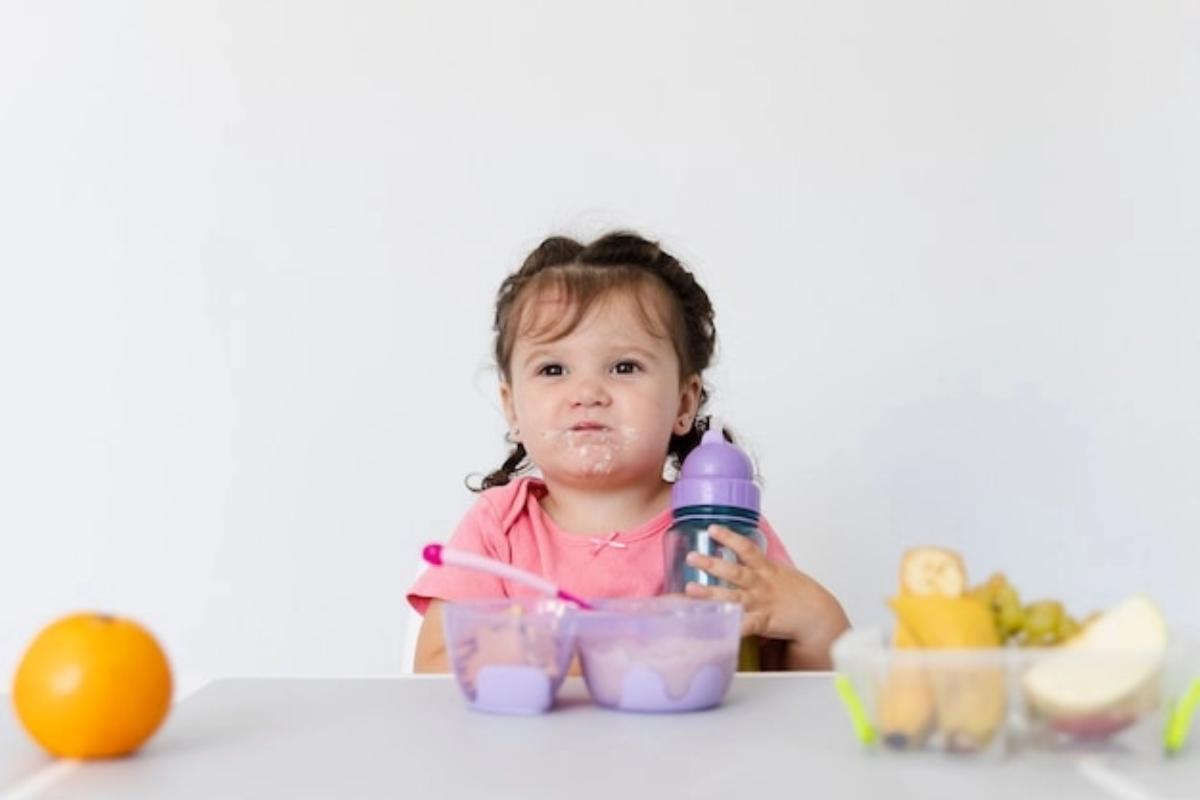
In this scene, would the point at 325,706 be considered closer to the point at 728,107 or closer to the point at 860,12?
the point at 728,107

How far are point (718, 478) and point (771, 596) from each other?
142mm

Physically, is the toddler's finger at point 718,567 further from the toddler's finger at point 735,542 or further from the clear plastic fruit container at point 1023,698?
the clear plastic fruit container at point 1023,698

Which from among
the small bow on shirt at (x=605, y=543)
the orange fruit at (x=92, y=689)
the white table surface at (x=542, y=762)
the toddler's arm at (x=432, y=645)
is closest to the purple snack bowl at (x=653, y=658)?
the white table surface at (x=542, y=762)

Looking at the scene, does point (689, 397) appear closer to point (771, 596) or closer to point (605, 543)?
point (605, 543)

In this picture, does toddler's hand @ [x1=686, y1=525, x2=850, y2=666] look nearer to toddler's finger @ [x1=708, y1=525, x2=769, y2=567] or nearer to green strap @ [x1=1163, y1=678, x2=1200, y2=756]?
toddler's finger @ [x1=708, y1=525, x2=769, y2=567]

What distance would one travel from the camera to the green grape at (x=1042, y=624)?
0.77 m

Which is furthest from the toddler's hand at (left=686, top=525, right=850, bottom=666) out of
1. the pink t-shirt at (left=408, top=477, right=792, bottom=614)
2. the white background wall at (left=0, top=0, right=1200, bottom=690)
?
the white background wall at (left=0, top=0, right=1200, bottom=690)

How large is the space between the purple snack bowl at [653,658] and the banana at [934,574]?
136mm

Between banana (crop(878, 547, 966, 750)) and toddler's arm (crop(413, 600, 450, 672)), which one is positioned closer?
banana (crop(878, 547, 966, 750))

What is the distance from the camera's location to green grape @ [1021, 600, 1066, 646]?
77 centimetres

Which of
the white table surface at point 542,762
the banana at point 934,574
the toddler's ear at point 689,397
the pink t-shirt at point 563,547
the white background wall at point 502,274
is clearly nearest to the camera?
the white table surface at point 542,762

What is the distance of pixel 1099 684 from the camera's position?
73cm

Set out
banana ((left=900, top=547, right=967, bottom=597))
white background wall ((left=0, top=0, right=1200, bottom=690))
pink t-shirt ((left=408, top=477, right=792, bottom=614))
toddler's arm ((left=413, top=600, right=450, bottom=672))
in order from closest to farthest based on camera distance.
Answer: banana ((left=900, top=547, right=967, bottom=597)) → toddler's arm ((left=413, top=600, right=450, bottom=672)) → pink t-shirt ((left=408, top=477, right=792, bottom=614)) → white background wall ((left=0, top=0, right=1200, bottom=690))

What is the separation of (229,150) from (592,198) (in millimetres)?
529
